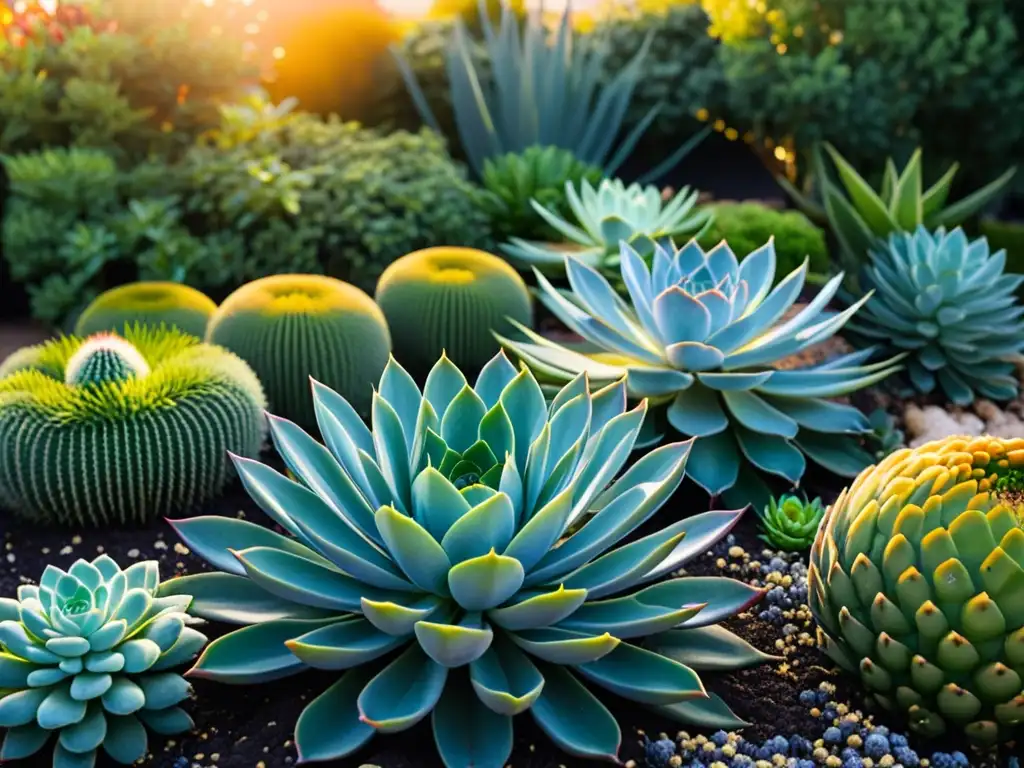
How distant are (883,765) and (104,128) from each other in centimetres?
569

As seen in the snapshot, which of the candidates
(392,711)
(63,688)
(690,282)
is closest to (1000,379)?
(690,282)

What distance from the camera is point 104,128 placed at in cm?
627

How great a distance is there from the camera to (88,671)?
2.13 metres

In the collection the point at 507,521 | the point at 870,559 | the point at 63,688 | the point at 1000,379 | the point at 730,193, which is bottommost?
the point at 730,193

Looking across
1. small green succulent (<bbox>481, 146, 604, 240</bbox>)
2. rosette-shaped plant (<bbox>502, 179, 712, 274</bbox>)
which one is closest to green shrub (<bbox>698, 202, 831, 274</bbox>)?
rosette-shaped plant (<bbox>502, 179, 712, 274</bbox>)

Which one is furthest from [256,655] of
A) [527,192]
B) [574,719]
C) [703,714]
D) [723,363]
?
→ [527,192]

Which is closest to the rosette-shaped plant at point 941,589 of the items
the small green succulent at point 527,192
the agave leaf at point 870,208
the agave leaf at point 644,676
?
the agave leaf at point 644,676

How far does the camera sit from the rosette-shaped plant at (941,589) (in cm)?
210

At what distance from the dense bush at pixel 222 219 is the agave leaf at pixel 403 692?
11.8ft

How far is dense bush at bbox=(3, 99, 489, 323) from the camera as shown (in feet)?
18.2

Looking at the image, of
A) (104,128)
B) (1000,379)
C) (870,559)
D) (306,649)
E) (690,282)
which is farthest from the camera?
(104,128)

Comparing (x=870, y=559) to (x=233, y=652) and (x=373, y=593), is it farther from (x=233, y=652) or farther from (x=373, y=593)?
(x=233, y=652)

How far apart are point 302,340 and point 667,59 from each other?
5.72m

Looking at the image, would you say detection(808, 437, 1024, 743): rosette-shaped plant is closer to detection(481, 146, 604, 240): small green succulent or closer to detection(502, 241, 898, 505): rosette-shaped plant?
detection(502, 241, 898, 505): rosette-shaped plant
